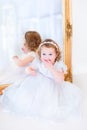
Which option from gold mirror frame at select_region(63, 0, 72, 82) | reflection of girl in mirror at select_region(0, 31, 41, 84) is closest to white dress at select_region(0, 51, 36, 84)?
reflection of girl in mirror at select_region(0, 31, 41, 84)

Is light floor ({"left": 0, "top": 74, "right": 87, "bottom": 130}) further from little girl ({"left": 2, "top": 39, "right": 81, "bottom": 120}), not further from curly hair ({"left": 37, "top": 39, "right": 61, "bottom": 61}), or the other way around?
curly hair ({"left": 37, "top": 39, "right": 61, "bottom": 61})

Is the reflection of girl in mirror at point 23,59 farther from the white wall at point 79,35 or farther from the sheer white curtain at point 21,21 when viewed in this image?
the white wall at point 79,35

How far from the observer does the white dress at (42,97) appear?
0.73 m

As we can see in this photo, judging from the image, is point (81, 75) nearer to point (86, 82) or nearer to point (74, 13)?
point (86, 82)

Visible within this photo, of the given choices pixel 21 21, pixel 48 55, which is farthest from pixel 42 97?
pixel 21 21

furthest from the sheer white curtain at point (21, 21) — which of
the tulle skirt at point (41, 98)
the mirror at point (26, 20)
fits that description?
the tulle skirt at point (41, 98)

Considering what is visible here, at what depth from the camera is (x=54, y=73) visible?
788mm

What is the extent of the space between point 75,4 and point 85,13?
0.05 meters

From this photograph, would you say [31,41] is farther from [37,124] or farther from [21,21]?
[37,124]

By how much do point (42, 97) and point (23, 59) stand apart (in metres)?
0.15

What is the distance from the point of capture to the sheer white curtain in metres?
0.82

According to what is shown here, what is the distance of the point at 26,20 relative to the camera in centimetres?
84

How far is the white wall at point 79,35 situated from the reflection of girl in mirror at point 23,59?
0.59ft

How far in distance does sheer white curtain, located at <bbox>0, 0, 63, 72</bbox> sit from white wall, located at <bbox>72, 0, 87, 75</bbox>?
11 cm
